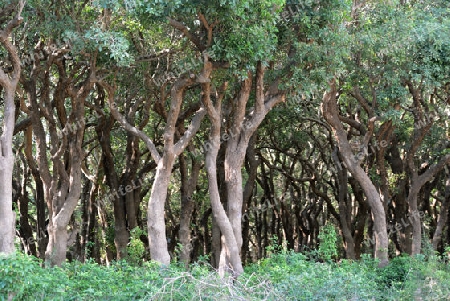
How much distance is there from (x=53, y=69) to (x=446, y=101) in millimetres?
10625

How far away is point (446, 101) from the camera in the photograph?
57.5ft

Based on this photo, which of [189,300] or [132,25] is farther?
[132,25]

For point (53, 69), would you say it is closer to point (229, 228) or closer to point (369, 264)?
point (229, 228)

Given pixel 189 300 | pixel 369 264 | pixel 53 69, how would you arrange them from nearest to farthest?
1. pixel 189 300
2. pixel 369 264
3. pixel 53 69

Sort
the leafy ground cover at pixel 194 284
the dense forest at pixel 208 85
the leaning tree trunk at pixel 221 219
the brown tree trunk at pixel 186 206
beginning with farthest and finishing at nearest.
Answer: the brown tree trunk at pixel 186 206
the leaning tree trunk at pixel 221 219
the dense forest at pixel 208 85
the leafy ground cover at pixel 194 284

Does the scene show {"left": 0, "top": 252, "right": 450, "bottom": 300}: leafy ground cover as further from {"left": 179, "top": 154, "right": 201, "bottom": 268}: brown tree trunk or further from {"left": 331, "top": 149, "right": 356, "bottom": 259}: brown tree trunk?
{"left": 331, "top": 149, "right": 356, "bottom": 259}: brown tree trunk

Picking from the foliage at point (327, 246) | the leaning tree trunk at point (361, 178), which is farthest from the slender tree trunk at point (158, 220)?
the leaning tree trunk at point (361, 178)

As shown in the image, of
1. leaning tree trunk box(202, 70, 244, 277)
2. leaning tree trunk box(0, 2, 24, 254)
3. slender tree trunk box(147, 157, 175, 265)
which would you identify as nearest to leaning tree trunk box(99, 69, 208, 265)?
slender tree trunk box(147, 157, 175, 265)

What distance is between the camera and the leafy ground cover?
8.16 m

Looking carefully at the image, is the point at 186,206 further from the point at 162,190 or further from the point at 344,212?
the point at 344,212

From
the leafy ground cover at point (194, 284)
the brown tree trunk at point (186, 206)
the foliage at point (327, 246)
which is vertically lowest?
the leafy ground cover at point (194, 284)

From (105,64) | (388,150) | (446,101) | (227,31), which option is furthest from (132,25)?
(388,150)

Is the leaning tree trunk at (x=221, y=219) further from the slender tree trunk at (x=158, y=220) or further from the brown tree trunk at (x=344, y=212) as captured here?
the brown tree trunk at (x=344, y=212)

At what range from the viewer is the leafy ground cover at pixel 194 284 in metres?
8.16
